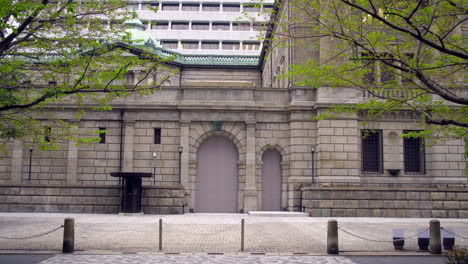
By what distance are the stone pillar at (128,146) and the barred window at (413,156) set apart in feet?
58.0

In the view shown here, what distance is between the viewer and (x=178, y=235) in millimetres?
17422

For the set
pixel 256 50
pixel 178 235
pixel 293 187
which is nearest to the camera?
pixel 178 235

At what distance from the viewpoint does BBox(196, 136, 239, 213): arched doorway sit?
29.9 m

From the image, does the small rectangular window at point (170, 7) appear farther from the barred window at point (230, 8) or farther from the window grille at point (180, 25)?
the barred window at point (230, 8)

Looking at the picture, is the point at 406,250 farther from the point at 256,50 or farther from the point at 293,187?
the point at 256,50

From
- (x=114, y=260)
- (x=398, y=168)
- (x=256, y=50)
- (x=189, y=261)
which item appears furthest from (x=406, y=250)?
(x=256, y=50)

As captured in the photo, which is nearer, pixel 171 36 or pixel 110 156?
pixel 110 156

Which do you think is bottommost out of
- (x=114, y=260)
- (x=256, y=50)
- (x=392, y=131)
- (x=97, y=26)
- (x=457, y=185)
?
(x=114, y=260)

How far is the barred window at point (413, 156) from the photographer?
29.8 m

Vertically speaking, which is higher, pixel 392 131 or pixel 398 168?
pixel 392 131

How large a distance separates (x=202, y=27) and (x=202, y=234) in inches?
2190

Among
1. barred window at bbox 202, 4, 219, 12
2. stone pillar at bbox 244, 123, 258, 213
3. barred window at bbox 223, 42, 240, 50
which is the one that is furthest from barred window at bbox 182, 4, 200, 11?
stone pillar at bbox 244, 123, 258, 213

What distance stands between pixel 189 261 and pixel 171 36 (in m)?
59.2

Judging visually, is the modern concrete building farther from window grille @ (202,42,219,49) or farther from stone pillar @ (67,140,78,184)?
window grille @ (202,42,219,49)
